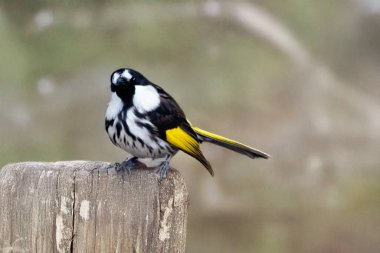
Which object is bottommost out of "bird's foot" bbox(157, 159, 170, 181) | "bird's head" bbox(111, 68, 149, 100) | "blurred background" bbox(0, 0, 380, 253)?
"bird's foot" bbox(157, 159, 170, 181)

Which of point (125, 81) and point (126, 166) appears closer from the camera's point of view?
point (126, 166)

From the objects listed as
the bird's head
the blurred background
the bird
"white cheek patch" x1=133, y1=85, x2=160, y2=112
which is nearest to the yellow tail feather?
the bird

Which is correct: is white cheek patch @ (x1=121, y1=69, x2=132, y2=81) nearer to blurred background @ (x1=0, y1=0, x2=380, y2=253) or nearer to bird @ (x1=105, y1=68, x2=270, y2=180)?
bird @ (x1=105, y1=68, x2=270, y2=180)

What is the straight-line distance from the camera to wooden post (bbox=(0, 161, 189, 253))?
1845 millimetres

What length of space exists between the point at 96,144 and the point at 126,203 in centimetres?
260

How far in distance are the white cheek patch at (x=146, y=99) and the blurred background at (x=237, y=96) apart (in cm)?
182

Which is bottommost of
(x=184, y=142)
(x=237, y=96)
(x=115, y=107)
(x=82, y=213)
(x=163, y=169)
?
(x=82, y=213)

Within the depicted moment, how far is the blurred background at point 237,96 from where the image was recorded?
4.43 m

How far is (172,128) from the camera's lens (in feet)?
8.50

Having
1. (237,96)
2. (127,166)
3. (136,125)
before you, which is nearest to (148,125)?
(136,125)

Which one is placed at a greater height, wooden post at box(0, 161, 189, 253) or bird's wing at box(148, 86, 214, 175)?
bird's wing at box(148, 86, 214, 175)

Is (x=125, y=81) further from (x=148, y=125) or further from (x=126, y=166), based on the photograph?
(x=126, y=166)

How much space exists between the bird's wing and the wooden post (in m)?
0.64

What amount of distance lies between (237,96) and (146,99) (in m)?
1.98
